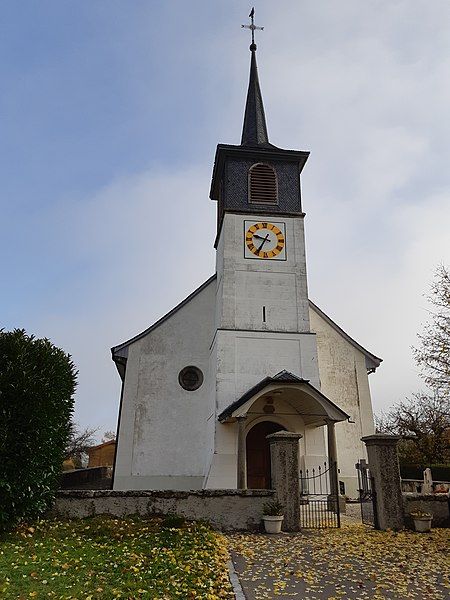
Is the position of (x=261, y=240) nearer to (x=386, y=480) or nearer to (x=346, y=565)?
(x=386, y=480)

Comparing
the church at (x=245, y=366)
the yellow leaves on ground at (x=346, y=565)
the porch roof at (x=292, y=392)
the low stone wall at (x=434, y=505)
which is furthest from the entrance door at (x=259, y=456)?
the yellow leaves on ground at (x=346, y=565)

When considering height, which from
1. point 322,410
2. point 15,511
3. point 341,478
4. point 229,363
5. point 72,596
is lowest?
point 72,596

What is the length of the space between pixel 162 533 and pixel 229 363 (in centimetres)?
826

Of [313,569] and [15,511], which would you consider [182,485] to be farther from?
[313,569]

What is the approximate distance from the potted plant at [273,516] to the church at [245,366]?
445 centimetres

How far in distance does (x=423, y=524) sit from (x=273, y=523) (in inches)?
124

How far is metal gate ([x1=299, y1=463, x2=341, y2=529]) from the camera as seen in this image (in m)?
11.7

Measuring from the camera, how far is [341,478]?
17688mm

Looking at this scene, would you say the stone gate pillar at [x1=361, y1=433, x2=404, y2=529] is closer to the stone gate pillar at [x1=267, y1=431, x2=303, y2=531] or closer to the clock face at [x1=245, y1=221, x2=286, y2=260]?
the stone gate pillar at [x1=267, y1=431, x2=303, y2=531]

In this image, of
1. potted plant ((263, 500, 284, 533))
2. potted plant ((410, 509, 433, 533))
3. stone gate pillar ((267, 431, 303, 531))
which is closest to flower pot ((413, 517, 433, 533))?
potted plant ((410, 509, 433, 533))

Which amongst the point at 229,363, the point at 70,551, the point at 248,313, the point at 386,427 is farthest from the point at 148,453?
the point at 386,427

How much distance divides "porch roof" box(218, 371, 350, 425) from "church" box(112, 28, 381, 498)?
0.04 meters

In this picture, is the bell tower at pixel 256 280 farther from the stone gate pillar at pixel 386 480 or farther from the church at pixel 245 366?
the stone gate pillar at pixel 386 480

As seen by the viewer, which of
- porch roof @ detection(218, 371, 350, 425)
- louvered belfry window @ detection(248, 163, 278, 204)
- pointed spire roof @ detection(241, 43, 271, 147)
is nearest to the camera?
porch roof @ detection(218, 371, 350, 425)
